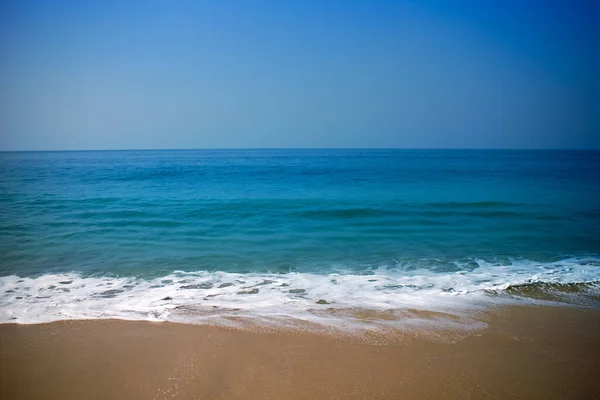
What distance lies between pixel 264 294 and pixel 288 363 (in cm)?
257

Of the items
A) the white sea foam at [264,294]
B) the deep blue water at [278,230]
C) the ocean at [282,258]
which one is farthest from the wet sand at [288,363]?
the deep blue water at [278,230]

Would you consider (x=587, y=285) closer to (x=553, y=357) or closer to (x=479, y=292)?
(x=479, y=292)

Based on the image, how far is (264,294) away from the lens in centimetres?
646

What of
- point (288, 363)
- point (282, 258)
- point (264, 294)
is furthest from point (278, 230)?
point (288, 363)

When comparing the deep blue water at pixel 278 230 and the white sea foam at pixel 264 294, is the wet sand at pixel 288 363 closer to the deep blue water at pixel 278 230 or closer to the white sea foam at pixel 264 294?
the white sea foam at pixel 264 294

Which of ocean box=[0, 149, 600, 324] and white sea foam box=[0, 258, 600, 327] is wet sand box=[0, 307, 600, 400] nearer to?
white sea foam box=[0, 258, 600, 327]

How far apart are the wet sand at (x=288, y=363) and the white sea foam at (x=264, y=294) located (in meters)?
0.56

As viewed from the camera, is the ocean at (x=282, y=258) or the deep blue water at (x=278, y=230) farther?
the deep blue water at (x=278, y=230)

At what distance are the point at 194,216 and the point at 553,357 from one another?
13932 millimetres

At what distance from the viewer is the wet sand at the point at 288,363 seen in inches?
137

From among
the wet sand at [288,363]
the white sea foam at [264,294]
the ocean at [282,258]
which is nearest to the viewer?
the wet sand at [288,363]

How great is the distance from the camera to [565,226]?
43.0ft

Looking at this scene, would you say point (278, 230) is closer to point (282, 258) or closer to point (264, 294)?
point (282, 258)

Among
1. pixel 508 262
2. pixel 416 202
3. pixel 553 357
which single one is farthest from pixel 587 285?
pixel 416 202
